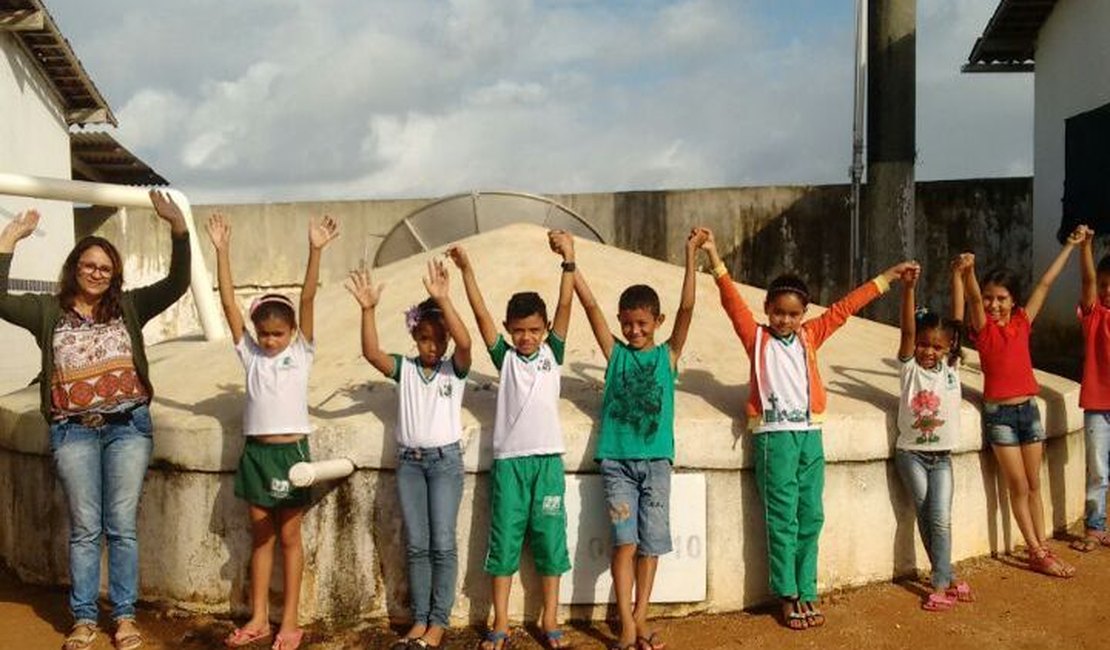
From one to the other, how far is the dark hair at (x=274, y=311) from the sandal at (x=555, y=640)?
1732 millimetres

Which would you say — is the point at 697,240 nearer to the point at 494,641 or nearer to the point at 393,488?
the point at 393,488

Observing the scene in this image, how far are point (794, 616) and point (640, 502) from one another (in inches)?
36.1

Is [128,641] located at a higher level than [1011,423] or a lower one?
lower

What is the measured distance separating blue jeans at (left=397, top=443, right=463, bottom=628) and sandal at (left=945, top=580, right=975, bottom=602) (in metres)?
2.38

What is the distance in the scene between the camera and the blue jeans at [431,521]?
14.8ft

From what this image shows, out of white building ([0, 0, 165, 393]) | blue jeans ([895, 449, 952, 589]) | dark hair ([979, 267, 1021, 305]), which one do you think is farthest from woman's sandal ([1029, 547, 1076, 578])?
white building ([0, 0, 165, 393])

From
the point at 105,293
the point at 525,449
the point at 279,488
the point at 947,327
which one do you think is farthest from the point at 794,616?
the point at 105,293

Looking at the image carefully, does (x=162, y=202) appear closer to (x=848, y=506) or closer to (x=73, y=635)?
(x=73, y=635)

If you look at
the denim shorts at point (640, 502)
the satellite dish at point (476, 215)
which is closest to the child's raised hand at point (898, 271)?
the denim shorts at point (640, 502)

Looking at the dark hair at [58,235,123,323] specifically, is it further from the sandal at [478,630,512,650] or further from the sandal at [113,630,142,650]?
the sandal at [478,630,512,650]

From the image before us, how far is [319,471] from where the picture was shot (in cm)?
453

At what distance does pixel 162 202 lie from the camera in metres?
4.66

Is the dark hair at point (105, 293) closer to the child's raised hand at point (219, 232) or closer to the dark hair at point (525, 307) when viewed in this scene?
the child's raised hand at point (219, 232)

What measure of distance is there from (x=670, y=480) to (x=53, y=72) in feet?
39.8
